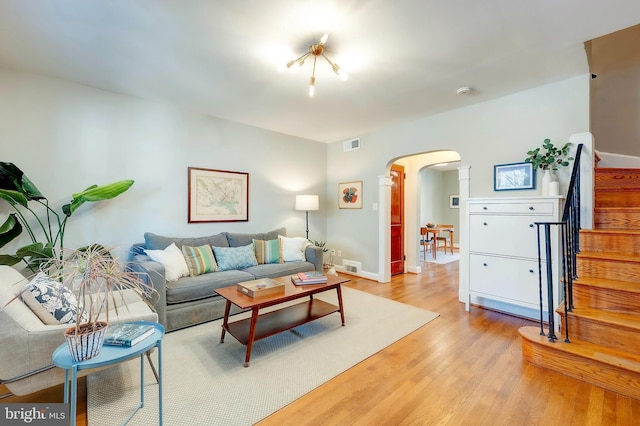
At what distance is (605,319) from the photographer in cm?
206

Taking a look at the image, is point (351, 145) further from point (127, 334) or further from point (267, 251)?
point (127, 334)

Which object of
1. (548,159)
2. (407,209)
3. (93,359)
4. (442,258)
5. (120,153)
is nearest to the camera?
(93,359)

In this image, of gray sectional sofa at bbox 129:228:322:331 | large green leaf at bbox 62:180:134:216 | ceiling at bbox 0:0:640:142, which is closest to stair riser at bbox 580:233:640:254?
ceiling at bbox 0:0:640:142

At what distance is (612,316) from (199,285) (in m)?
3.61

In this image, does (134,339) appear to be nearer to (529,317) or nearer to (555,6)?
(555,6)

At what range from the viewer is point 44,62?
8.42 ft

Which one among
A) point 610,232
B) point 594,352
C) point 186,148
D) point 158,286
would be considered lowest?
point 594,352

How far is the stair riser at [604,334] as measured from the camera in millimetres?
1968

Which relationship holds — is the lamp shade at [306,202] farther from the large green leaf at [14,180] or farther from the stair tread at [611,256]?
the stair tread at [611,256]

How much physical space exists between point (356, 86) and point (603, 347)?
308cm

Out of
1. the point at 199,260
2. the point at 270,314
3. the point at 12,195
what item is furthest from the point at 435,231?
the point at 12,195

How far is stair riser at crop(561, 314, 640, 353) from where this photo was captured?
77.5 inches

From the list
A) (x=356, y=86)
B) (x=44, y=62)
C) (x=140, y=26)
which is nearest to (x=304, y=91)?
(x=356, y=86)

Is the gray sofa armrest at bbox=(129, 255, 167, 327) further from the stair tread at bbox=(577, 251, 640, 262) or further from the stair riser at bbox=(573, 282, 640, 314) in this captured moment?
the stair tread at bbox=(577, 251, 640, 262)
